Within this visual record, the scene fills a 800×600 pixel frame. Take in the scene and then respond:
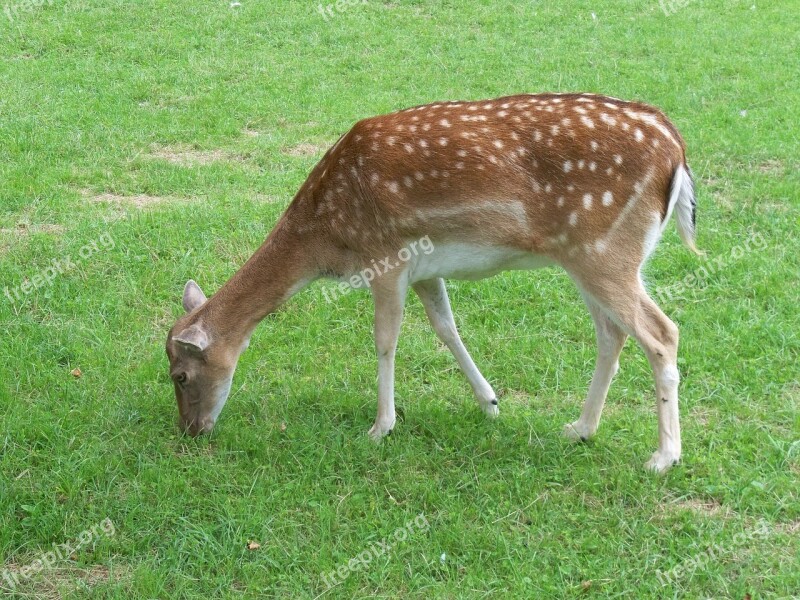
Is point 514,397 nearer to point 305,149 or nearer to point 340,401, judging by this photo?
point 340,401

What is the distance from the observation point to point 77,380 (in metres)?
5.88

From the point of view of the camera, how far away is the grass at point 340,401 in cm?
439

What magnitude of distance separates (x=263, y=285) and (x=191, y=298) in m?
0.60

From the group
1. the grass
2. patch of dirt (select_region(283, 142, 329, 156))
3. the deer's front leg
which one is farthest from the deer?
patch of dirt (select_region(283, 142, 329, 156))

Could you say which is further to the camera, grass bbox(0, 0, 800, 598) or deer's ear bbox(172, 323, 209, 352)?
deer's ear bbox(172, 323, 209, 352)

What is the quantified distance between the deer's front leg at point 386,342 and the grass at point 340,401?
137 mm

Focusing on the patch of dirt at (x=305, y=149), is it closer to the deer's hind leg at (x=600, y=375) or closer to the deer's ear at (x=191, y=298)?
the deer's ear at (x=191, y=298)

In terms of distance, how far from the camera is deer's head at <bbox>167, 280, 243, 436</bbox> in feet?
17.3

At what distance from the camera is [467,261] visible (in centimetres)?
505

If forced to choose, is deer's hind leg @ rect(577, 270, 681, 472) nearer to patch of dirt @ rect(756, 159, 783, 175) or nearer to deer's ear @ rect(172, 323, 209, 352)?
deer's ear @ rect(172, 323, 209, 352)

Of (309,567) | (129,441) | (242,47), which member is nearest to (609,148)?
(309,567)

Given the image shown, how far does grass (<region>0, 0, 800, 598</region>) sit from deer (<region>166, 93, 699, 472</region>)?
325mm

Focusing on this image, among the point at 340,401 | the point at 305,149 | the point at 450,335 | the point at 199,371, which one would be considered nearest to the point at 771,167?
the point at 305,149

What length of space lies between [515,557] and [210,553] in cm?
143
